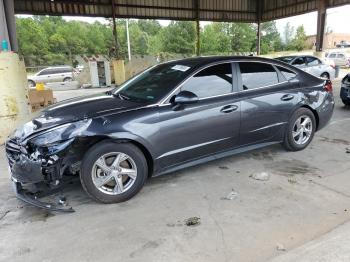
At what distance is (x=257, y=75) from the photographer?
4656 mm

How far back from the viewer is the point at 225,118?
4219 millimetres

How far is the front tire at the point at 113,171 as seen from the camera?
3441 millimetres

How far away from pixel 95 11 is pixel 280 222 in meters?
17.0

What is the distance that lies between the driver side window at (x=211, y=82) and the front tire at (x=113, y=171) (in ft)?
3.50

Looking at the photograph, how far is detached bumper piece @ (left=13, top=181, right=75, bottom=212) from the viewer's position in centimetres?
331

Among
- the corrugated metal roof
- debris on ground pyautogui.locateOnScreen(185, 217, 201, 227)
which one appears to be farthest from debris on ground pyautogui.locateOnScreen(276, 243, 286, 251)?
the corrugated metal roof

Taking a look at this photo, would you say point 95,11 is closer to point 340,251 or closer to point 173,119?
point 173,119

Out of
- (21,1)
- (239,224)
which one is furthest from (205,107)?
(21,1)

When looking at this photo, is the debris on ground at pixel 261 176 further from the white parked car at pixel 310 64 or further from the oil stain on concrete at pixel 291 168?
the white parked car at pixel 310 64

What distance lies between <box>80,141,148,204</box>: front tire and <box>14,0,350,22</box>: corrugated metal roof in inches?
603

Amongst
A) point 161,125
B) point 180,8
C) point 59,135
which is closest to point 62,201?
point 59,135

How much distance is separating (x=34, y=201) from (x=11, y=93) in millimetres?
3656

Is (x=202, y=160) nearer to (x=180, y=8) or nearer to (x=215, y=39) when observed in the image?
(x=180, y=8)

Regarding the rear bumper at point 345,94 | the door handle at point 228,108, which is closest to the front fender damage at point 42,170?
the door handle at point 228,108
